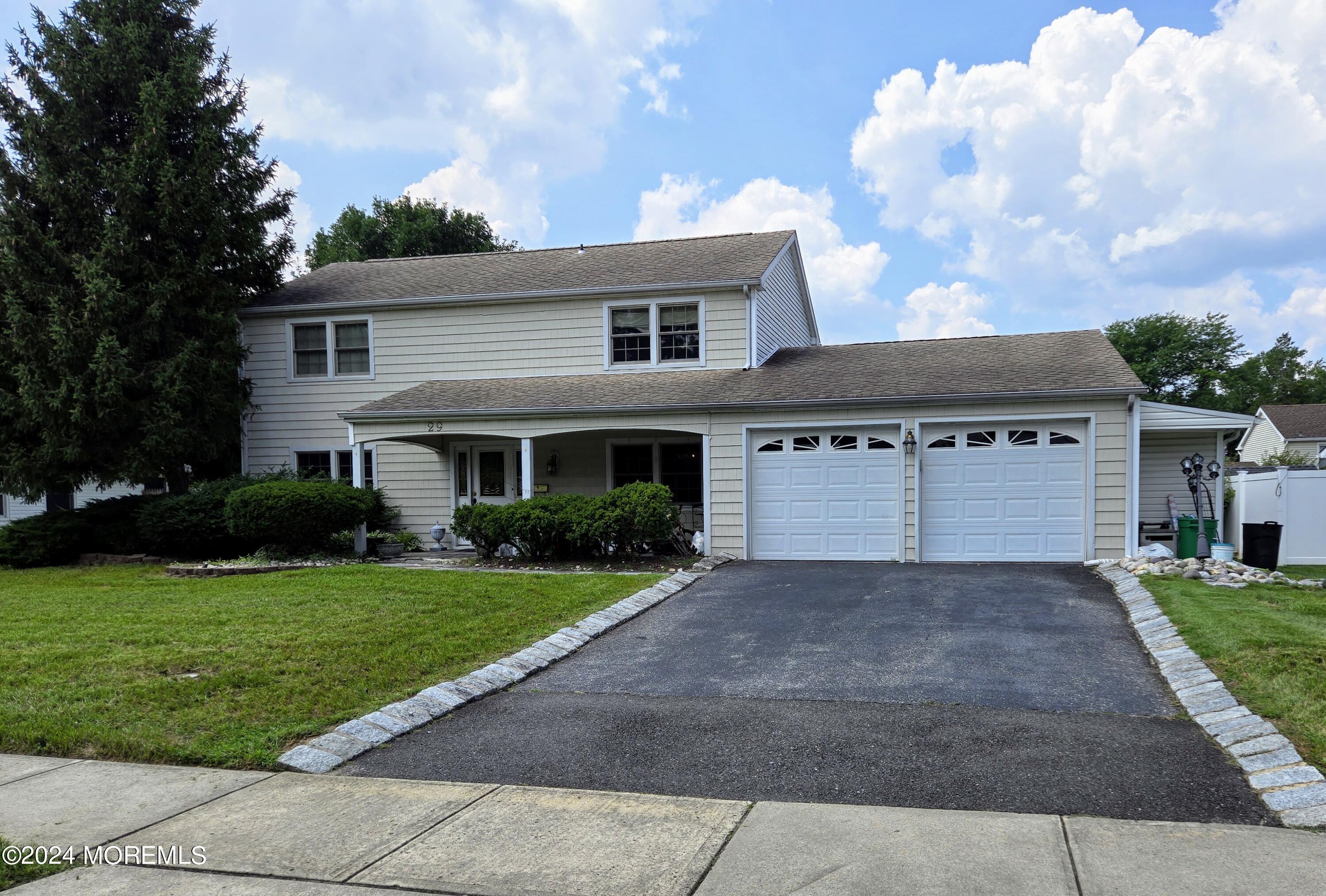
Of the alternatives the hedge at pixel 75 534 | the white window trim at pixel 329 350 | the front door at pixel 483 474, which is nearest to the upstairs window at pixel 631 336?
the front door at pixel 483 474

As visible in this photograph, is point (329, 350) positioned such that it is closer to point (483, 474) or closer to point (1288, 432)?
point (483, 474)

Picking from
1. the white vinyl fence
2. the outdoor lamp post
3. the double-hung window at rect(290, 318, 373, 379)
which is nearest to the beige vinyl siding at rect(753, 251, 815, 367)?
the outdoor lamp post

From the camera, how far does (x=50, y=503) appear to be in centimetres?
2191

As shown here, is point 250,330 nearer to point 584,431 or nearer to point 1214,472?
point 584,431

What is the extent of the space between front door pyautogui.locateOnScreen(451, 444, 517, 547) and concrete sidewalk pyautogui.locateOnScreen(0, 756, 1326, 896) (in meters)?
12.3

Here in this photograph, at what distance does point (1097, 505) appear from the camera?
12.5 meters

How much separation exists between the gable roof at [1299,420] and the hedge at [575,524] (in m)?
34.3

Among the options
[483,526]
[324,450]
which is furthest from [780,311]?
[324,450]

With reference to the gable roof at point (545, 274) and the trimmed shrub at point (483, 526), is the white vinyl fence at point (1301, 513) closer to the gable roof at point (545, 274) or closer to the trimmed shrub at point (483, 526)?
the gable roof at point (545, 274)

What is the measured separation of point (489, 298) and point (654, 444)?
4.39 metres

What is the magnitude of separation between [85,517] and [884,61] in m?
17.4

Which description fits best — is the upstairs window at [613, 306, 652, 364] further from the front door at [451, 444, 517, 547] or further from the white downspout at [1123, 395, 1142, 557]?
the white downspout at [1123, 395, 1142, 557]

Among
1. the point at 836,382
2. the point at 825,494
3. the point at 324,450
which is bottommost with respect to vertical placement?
the point at 825,494

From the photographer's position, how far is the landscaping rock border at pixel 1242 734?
4215mm
